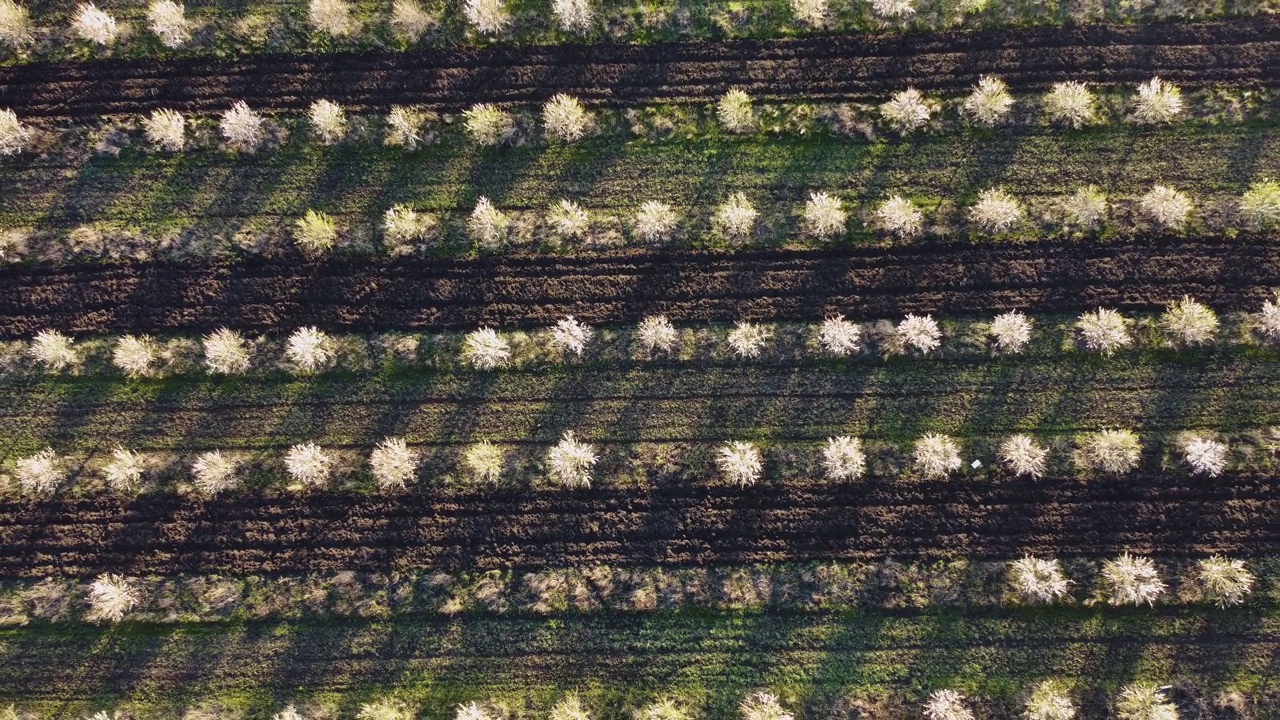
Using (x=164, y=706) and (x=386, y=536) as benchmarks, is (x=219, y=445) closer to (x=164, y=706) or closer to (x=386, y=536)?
(x=386, y=536)

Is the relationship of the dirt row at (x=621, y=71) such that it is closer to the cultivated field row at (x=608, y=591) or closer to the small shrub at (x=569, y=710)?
the cultivated field row at (x=608, y=591)

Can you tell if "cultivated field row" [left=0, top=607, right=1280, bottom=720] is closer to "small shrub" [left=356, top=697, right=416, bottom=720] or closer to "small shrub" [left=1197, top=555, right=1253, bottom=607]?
"small shrub" [left=356, top=697, right=416, bottom=720]

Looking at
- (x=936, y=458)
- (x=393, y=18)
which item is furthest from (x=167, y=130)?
(x=936, y=458)

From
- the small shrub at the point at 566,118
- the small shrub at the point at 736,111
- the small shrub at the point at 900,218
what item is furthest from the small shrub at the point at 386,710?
the small shrub at the point at 900,218

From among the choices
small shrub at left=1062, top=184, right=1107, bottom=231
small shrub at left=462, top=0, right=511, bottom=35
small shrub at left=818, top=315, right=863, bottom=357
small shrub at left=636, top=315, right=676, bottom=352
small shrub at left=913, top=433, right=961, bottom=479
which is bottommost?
small shrub at left=913, top=433, right=961, bottom=479

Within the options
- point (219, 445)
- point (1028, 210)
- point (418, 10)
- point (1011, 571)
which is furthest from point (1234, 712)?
point (418, 10)

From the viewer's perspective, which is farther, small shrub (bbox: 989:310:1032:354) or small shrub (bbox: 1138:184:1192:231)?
small shrub (bbox: 1138:184:1192:231)

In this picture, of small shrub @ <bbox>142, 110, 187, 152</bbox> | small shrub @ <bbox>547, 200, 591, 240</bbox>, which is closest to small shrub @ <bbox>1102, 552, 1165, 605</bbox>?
small shrub @ <bbox>547, 200, 591, 240</bbox>

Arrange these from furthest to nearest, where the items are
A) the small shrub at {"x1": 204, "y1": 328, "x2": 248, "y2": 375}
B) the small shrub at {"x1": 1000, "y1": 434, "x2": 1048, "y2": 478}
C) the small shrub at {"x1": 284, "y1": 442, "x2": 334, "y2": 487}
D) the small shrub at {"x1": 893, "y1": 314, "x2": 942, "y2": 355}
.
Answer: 1. the small shrub at {"x1": 204, "y1": 328, "x2": 248, "y2": 375}
2. the small shrub at {"x1": 893, "y1": 314, "x2": 942, "y2": 355}
3. the small shrub at {"x1": 284, "y1": 442, "x2": 334, "y2": 487}
4. the small shrub at {"x1": 1000, "y1": 434, "x2": 1048, "y2": 478}

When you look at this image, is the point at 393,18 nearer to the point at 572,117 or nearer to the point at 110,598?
the point at 572,117

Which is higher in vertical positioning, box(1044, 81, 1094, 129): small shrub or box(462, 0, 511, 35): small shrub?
box(1044, 81, 1094, 129): small shrub
